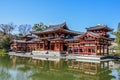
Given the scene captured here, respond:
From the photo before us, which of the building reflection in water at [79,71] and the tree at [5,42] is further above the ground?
the tree at [5,42]

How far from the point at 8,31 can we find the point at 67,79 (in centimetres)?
5932

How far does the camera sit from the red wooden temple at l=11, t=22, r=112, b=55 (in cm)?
3075

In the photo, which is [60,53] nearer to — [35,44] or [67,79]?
[35,44]

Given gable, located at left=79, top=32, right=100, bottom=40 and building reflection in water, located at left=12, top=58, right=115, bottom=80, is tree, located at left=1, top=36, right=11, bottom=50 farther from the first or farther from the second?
building reflection in water, located at left=12, top=58, right=115, bottom=80

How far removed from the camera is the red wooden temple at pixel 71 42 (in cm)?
3075

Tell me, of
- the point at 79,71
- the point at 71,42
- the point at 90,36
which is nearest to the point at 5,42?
the point at 71,42

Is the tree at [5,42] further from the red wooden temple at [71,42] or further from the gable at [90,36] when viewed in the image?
the gable at [90,36]

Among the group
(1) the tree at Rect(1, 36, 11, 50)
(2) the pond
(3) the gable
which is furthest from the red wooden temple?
(2) the pond

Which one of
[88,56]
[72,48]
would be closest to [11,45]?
[72,48]

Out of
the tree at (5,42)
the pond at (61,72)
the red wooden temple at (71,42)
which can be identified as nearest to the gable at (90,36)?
the red wooden temple at (71,42)

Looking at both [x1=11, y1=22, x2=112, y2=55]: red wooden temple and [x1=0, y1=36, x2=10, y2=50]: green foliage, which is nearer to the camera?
[x1=11, y1=22, x2=112, y2=55]: red wooden temple

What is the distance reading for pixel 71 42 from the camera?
35.7 meters

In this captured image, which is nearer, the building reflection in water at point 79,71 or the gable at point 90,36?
the building reflection in water at point 79,71

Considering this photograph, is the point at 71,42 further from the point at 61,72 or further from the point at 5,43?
the point at 5,43
